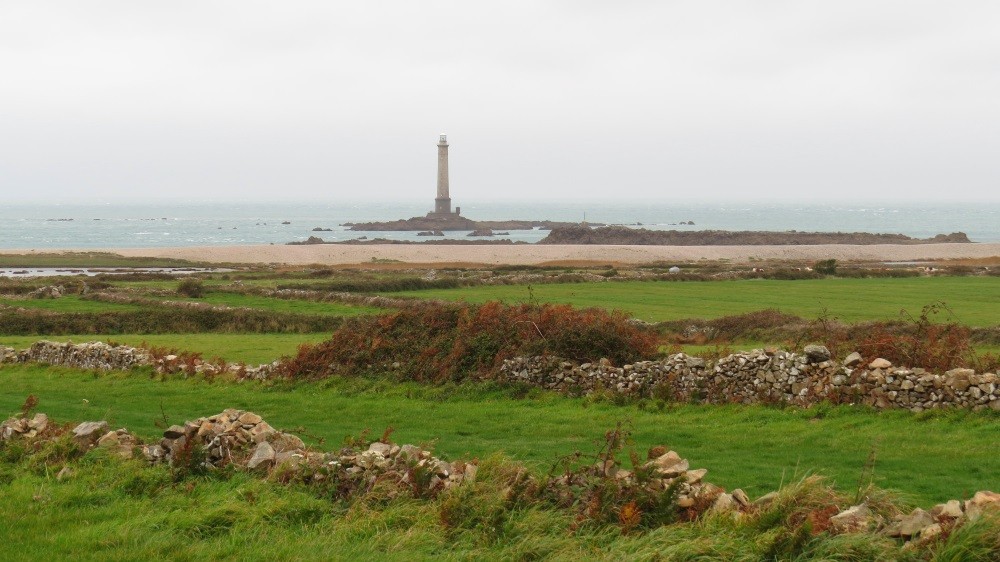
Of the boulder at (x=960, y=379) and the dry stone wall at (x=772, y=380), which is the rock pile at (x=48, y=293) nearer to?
the dry stone wall at (x=772, y=380)

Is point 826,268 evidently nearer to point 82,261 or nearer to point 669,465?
point 669,465

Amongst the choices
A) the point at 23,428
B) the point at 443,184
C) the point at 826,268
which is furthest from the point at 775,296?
the point at 443,184

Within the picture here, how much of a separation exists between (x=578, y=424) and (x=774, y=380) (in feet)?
12.8

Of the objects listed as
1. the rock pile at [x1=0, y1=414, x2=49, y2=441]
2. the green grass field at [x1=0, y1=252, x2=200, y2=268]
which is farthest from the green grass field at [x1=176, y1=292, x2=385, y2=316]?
the green grass field at [x1=0, y1=252, x2=200, y2=268]

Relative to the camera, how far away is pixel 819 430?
14.8 m

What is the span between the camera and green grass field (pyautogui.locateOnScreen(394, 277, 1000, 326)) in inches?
1470

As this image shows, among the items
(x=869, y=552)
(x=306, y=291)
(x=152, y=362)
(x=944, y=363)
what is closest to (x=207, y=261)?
(x=306, y=291)

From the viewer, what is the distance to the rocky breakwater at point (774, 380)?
15.3 m

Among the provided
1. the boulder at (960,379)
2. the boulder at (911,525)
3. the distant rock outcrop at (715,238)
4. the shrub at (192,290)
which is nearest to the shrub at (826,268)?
the shrub at (192,290)

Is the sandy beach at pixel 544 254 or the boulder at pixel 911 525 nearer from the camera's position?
the boulder at pixel 911 525

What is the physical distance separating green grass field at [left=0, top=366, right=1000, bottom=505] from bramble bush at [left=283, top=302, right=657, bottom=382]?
2.66ft

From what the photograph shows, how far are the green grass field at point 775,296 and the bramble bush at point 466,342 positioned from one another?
10.8 metres

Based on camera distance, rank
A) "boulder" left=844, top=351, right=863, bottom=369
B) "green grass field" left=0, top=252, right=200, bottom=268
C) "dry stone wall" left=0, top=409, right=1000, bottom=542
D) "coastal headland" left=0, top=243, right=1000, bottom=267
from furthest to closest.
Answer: "coastal headland" left=0, top=243, right=1000, bottom=267 → "green grass field" left=0, top=252, right=200, bottom=268 → "boulder" left=844, top=351, right=863, bottom=369 → "dry stone wall" left=0, top=409, right=1000, bottom=542

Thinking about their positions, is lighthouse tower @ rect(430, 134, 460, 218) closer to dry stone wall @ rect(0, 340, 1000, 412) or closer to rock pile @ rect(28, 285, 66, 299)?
rock pile @ rect(28, 285, 66, 299)
